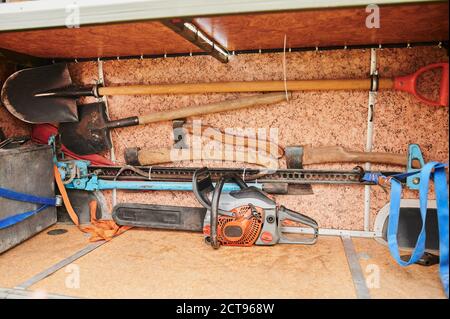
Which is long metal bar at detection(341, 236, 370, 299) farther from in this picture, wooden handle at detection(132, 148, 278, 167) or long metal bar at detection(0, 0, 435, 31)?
long metal bar at detection(0, 0, 435, 31)

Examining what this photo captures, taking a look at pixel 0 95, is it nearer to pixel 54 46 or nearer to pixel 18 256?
pixel 54 46

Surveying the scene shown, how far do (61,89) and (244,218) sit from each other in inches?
40.1

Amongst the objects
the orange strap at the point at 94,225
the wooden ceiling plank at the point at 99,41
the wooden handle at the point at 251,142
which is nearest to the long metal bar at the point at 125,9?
the wooden ceiling plank at the point at 99,41

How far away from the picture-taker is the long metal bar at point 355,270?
992 millimetres

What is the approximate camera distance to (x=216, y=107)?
4.77ft

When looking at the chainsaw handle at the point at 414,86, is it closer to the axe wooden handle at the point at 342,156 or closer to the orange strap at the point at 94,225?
the axe wooden handle at the point at 342,156

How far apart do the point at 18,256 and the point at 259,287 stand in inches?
35.3

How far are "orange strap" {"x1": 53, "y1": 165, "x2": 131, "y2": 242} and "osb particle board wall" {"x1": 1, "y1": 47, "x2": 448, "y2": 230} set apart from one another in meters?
0.24

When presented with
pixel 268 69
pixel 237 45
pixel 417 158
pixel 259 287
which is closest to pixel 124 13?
pixel 237 45

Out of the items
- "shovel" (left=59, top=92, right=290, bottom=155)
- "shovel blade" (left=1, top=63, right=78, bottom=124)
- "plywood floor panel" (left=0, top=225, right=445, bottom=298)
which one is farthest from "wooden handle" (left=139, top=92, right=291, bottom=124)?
"plywood floor panel" (left=0, top=225, right=445, bottom=298)

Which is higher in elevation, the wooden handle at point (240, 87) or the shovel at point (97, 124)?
the wooden handle at point (240, 87)

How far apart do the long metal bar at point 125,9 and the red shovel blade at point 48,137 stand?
74 centimetres

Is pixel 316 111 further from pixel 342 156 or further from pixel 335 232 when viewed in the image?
pixel 335 232

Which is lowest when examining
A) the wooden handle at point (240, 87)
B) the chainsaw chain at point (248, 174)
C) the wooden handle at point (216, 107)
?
the chainsaw chain at point (248, 174)
